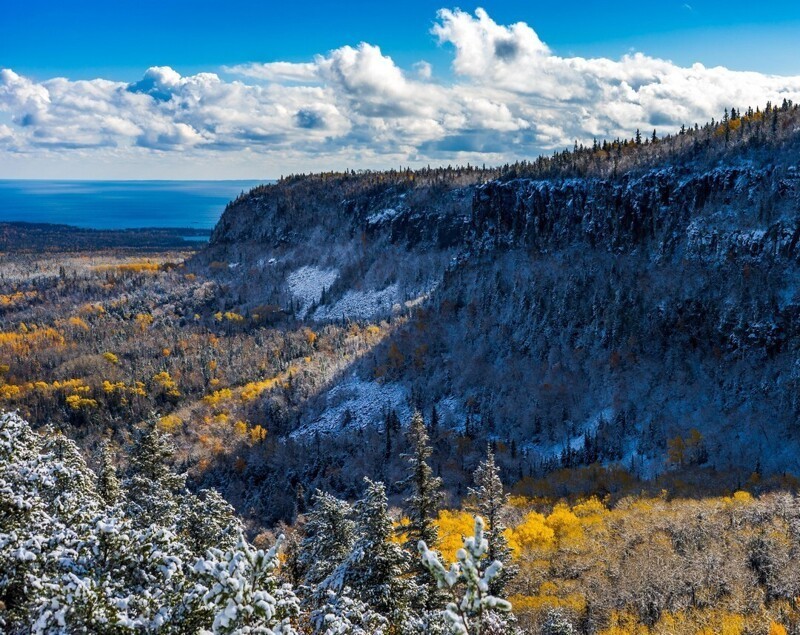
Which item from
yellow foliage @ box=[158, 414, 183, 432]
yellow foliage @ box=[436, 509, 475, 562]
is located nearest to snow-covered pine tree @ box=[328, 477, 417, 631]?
yellow foliage @ box=[436, 509, 475, 562]

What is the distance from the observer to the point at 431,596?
107 ft

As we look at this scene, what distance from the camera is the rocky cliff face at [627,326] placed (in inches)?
4454

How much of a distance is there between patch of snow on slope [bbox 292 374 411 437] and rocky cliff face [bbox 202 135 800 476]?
0.97m

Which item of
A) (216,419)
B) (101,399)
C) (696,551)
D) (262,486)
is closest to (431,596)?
(696,551)

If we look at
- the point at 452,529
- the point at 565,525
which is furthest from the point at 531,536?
the point at 452,529

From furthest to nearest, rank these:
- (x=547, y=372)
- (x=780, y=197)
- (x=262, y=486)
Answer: (x=547, y=372)
(x=262, y=486)
(x=780, y=197)

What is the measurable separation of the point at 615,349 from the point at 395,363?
62704mm

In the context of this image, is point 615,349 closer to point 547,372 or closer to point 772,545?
point 547,372

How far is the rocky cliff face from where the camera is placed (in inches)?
4454

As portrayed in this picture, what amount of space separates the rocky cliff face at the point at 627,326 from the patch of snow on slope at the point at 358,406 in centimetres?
97

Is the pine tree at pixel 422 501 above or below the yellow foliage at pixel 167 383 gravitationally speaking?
above

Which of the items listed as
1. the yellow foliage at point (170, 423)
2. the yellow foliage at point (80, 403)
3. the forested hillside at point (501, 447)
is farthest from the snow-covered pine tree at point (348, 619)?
the yellow foliage at point (80, 403)

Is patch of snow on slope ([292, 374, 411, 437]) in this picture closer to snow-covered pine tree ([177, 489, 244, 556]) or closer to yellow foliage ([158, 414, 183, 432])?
yellow foliage ([158, 414, 183, 432])

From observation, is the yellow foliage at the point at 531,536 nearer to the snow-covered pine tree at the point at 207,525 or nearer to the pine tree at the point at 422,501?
the pine tree at the point at 422,501
